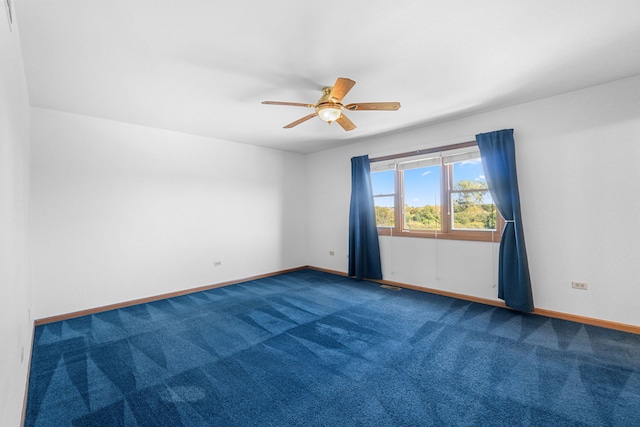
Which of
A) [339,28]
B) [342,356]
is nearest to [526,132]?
[339,28]

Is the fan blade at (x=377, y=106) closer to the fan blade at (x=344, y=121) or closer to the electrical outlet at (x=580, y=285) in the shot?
the fan blade at (x=344, y=121)

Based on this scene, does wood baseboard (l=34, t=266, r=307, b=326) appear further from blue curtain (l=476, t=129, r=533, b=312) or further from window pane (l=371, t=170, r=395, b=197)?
blue curtain (l=476, t=129, r=533, b=312)

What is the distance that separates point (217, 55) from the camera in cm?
239

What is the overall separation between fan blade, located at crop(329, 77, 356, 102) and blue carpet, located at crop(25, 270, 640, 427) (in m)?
2.43

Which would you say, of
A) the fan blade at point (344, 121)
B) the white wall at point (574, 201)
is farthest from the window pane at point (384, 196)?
the fan blade at point (344, 121)

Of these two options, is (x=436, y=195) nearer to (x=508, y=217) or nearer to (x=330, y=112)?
(x=508, y=217)

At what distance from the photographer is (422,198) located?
4664mm

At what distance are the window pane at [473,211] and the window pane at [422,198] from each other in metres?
0.25

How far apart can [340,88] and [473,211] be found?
9.44ft

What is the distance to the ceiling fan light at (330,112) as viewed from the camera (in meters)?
2.76

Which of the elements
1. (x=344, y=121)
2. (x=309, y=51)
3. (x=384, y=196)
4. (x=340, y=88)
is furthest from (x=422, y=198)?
(x=309, y=51)

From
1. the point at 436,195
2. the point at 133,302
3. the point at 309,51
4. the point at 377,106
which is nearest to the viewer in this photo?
the point at 309,51

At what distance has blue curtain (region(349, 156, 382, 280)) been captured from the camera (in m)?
5.12

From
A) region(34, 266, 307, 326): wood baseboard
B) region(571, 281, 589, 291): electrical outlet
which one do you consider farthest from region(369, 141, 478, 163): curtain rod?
region(34, 266, 307, 326): wood baseboard
